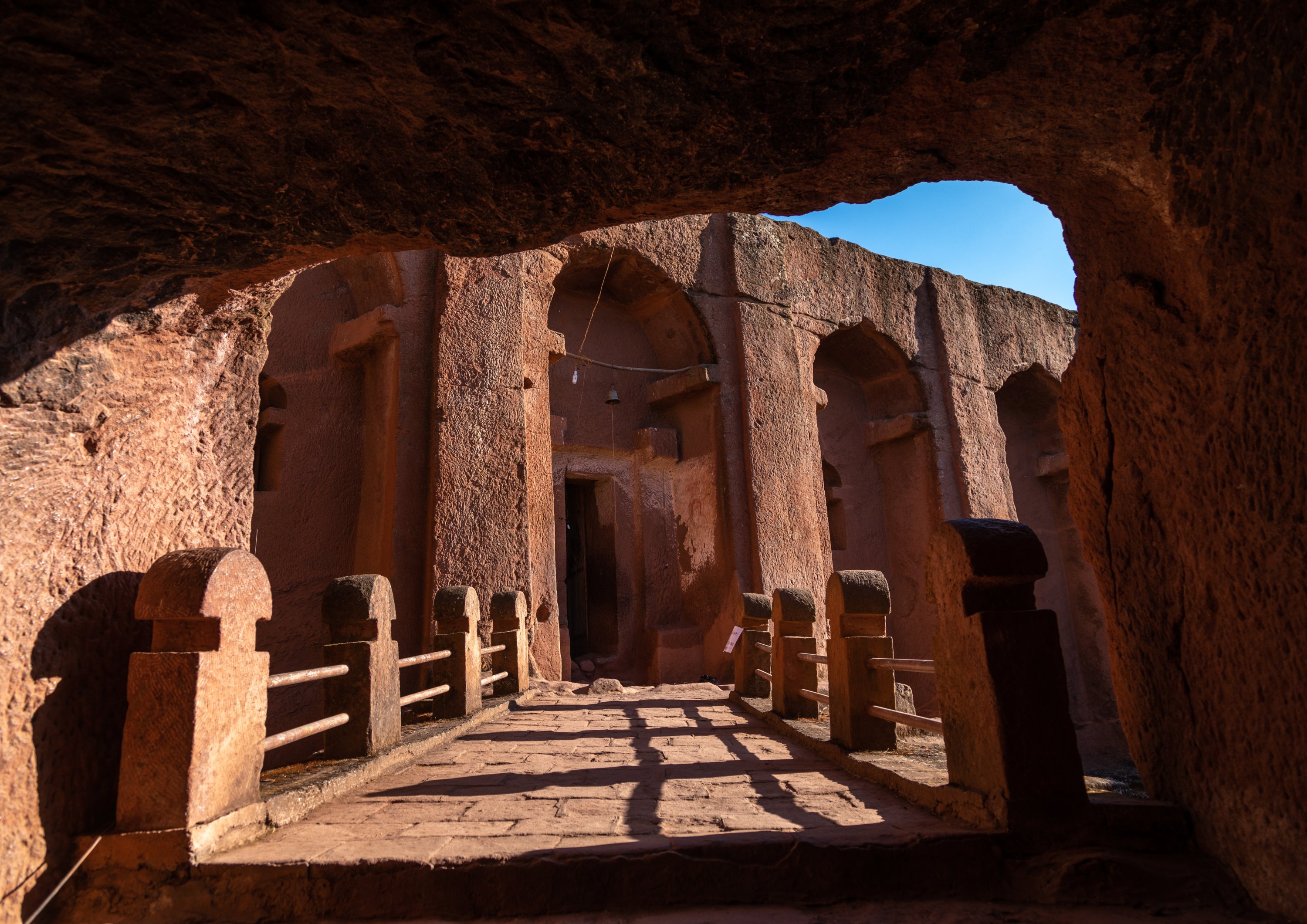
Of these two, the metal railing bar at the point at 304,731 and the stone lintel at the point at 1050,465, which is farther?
the stone lintel at the point at 1050,465

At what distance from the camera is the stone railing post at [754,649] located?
21.9 feet

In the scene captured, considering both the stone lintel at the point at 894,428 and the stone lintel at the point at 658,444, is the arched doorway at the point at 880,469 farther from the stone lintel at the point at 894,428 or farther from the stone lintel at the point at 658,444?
the stone lintel at the point at 658,444

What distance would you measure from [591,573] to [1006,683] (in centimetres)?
813

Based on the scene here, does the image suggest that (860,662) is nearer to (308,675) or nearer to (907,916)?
(907,916)

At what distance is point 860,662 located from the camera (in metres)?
4.10

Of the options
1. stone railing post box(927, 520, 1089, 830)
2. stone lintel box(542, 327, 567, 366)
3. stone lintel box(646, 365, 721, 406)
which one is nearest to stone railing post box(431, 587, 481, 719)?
stone railing post box(927, 520, 1089, 830)

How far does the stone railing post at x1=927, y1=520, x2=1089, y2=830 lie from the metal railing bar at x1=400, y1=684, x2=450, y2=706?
3015mm

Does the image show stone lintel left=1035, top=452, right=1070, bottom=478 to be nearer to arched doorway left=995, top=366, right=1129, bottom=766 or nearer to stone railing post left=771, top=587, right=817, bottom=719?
arched doorway left=995, top=366, right=1129, bottom=766

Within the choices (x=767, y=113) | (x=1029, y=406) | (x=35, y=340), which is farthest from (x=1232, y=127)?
(x=1029, y=406)

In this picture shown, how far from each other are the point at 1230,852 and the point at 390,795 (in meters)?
3.15

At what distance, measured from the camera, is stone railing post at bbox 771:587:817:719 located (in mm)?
5414

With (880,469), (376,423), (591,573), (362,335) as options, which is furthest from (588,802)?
(880,469)

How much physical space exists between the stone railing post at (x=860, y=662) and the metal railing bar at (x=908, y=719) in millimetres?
62

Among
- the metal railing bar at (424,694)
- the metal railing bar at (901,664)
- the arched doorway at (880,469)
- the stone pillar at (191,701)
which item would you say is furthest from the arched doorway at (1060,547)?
the stone pillar at (191,701)
